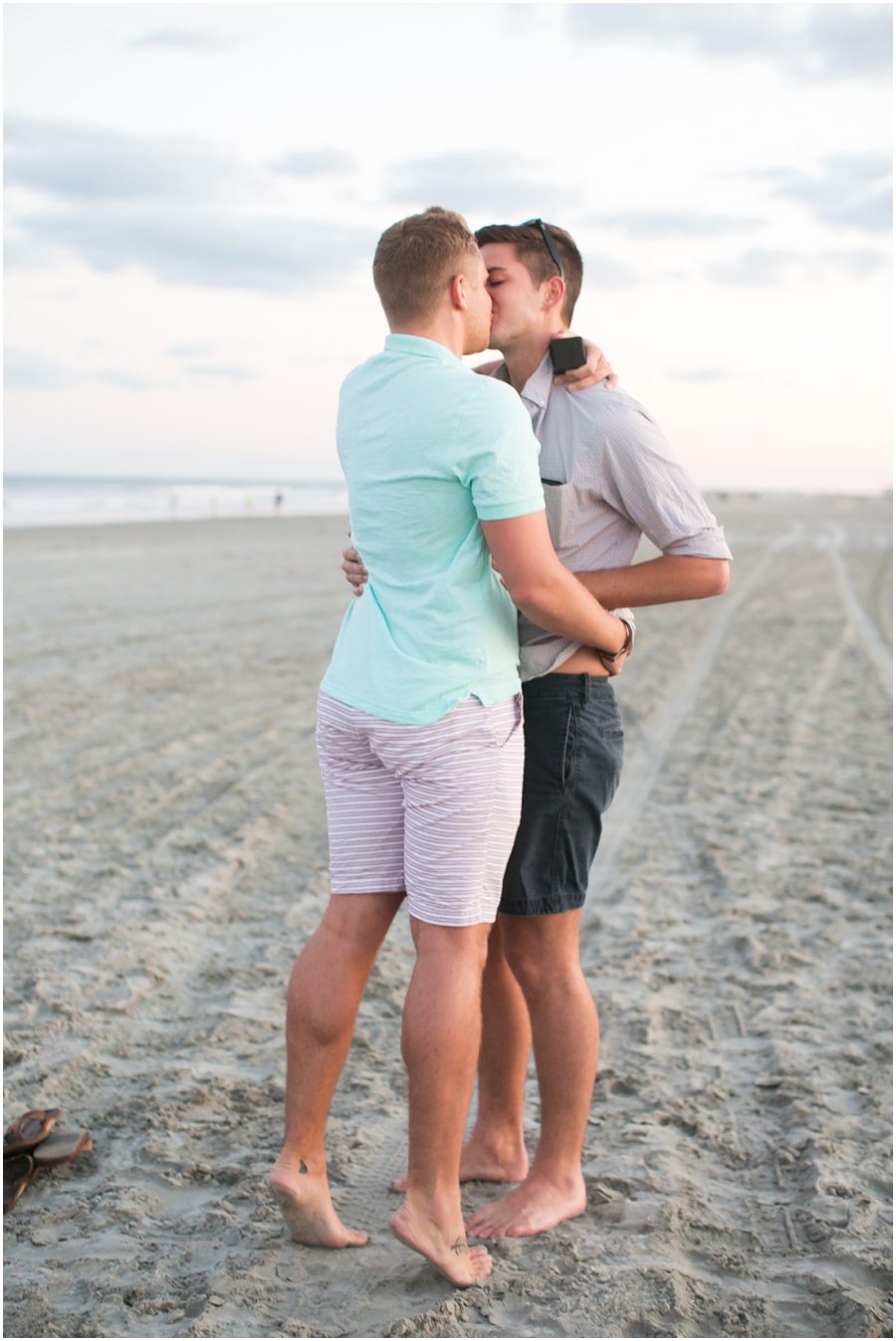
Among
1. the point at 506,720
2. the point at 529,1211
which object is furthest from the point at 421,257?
the point at 529,1211

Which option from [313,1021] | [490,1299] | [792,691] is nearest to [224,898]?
[313,1021]

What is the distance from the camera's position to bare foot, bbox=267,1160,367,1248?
2.42 metres

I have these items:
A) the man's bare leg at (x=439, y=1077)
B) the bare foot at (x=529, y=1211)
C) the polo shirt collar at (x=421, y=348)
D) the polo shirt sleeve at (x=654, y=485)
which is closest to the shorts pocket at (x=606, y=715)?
the polo shirt sleeve at (x=654, y=485)

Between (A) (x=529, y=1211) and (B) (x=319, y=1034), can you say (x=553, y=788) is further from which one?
(A) (x=529, y=1211)

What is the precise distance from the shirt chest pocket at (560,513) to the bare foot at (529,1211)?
1561mm

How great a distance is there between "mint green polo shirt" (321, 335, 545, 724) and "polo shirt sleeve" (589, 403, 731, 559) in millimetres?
312

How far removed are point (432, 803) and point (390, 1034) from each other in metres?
1.66

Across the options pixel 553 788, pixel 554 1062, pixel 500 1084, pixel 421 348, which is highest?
pixel 421 348

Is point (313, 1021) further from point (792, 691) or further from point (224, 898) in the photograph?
point (792, 691)

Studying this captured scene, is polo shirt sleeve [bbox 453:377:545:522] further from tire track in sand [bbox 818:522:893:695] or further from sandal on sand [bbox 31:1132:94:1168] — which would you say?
tire track in sand [bbox 818:522:893:695]

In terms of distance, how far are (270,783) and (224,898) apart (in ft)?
5.28

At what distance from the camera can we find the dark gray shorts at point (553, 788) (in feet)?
8.18

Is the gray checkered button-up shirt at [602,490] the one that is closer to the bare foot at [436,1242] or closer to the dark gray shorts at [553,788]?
the dark gray shorts at [553,788]

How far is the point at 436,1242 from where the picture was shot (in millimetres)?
2289
